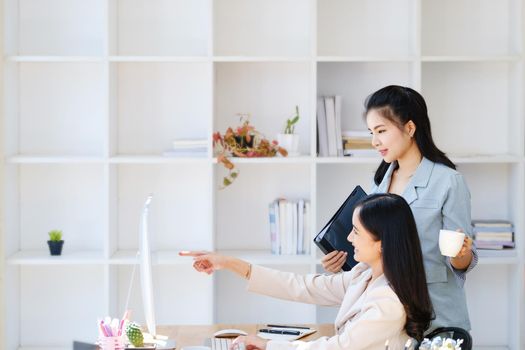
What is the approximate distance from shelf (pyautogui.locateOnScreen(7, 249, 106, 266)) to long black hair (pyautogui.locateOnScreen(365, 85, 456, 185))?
182 cm

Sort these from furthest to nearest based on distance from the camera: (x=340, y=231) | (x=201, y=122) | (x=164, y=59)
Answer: (x=201, y=122), (x=164, y=59), (x=340, y=231)

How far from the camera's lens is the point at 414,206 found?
9.91 feet

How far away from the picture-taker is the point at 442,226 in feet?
9.81

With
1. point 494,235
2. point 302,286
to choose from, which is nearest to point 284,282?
point 302,286

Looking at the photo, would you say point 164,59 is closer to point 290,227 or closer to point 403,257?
point 290,227

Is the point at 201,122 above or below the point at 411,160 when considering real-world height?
above

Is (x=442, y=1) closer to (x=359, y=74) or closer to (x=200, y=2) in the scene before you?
(x=359, y=74)

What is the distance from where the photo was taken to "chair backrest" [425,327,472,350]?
2.64 m

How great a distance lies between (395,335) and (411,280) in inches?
6.8

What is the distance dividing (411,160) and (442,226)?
26 cm

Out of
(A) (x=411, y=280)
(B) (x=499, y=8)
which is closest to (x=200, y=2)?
(B) (x=499, y=8)

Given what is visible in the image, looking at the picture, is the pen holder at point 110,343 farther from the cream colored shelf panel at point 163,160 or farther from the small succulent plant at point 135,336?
the cream colored shelf panel at point 163,160

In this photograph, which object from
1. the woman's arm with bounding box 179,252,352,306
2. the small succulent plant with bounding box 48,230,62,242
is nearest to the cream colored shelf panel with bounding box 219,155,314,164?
the small succulent plant with bounding box 48,230,62,242

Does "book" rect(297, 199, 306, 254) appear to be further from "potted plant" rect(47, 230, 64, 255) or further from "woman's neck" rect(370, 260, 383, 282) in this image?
"woman's neck" rect(370, 260, 383, 282)
